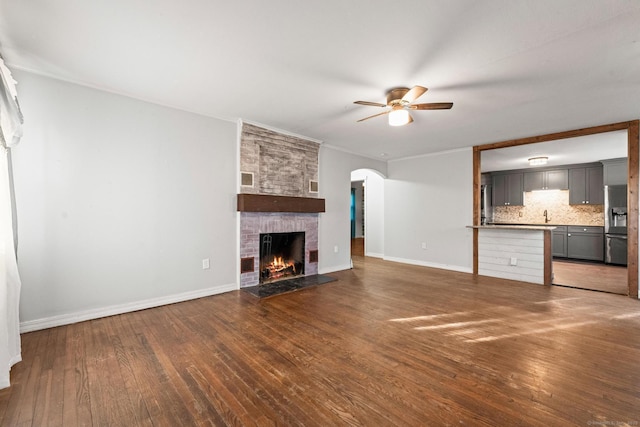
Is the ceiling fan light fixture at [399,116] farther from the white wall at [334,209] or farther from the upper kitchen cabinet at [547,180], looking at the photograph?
the upper kitchen cabinet at [547,180]

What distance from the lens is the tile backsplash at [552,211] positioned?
6.78m

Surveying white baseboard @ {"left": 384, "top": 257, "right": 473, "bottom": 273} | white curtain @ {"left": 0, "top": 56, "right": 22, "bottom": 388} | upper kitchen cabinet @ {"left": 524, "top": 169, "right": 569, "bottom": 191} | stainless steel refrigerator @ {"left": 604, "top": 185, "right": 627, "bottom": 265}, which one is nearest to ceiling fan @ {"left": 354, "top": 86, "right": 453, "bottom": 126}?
white curtain @ {"left": 0, "top": 56, "right": 22, "bottom": 388}

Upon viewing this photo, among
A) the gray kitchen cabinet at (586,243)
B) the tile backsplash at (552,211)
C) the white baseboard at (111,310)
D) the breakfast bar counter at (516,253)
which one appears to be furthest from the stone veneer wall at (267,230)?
the gray kitchen cabinet at (586,243)

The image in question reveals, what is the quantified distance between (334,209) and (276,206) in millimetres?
1517

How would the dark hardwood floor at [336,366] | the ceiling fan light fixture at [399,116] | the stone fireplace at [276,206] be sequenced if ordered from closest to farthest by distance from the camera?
the dark hardwood floor at [336,366]
the ceiling fan light fixture at [399,116]
the stone fireplace at [276,206]

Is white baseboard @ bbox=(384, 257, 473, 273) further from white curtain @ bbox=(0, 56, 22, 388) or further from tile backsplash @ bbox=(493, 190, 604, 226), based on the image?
white curtain @ bbox=(0, 56, 22, 388)

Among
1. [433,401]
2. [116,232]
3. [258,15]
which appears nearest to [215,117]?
[116,232]

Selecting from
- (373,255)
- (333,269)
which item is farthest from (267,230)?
(373,255)

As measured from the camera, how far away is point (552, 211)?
7.34 m

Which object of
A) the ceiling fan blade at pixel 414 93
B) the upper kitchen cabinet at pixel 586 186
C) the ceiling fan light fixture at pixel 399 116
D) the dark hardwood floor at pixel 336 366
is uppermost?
the ceiling fan blade at pixel 414 93

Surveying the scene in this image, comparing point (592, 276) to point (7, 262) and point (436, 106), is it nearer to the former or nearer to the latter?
point (436, 106)

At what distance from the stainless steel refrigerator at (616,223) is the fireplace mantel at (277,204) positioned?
21.4 ft

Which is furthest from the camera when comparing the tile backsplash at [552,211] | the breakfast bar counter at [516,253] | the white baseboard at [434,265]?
the tile backsplash at [552,211]

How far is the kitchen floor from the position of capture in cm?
434
